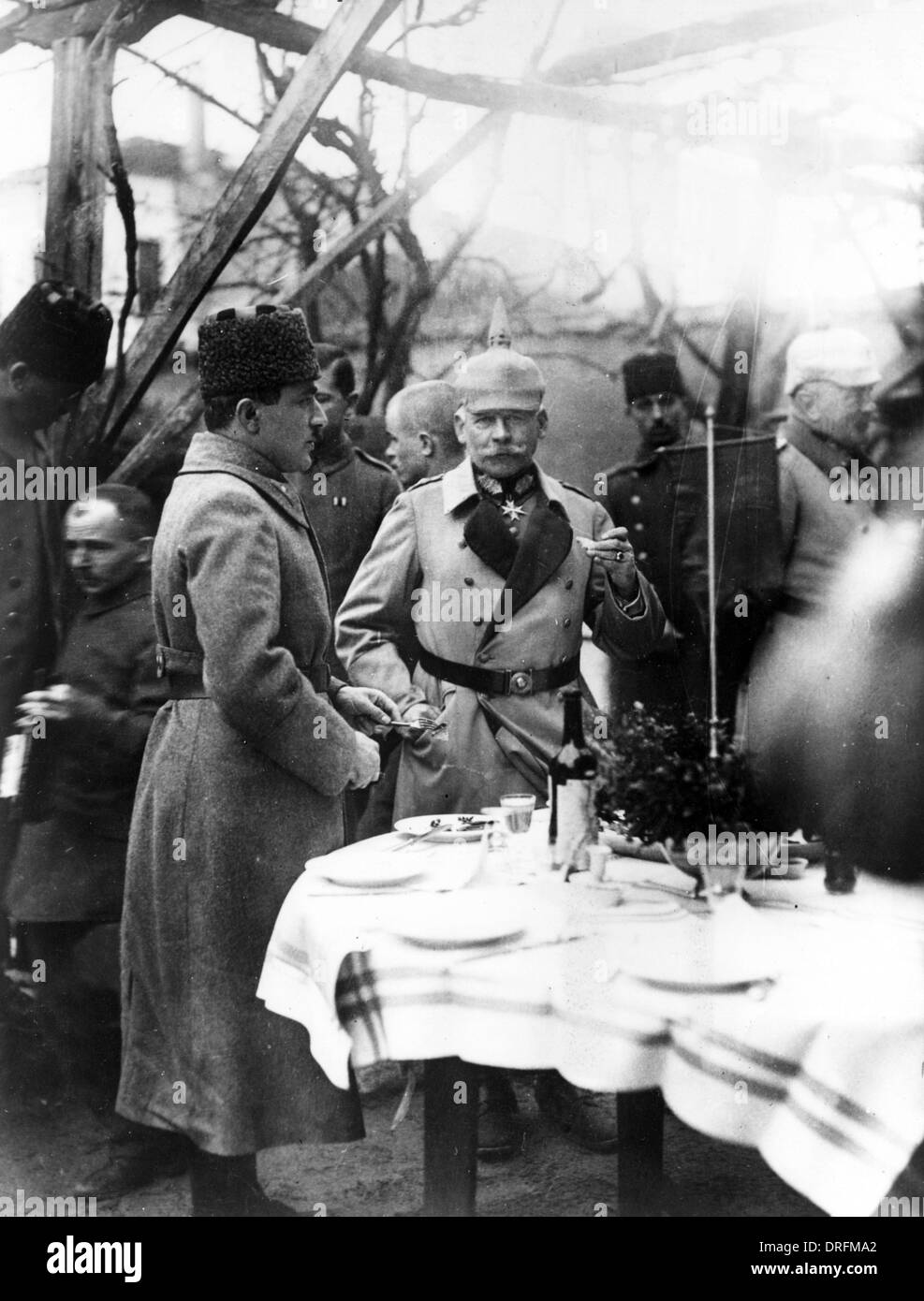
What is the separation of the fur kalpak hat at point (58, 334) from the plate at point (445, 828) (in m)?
1.68

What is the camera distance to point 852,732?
3850 mm

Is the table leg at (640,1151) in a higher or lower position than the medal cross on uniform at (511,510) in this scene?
lower

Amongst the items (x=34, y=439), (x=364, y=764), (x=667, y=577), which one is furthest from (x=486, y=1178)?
(x=34, y=439)

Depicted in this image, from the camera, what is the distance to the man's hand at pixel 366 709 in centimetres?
366

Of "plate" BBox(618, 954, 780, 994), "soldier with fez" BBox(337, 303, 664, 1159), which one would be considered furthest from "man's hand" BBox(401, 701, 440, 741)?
"plate" BBox(618, 954, 780, 994)

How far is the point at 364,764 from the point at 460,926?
0.81 metres

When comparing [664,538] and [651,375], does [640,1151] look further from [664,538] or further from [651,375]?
[651,375]

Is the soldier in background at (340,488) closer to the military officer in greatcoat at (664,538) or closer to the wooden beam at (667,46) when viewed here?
the military officer in greatcoat at (664,538)

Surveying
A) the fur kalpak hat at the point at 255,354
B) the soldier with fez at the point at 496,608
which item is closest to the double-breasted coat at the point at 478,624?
the soldier with fez at the point at 496,608

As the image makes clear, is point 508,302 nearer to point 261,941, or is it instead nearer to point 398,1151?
point 261,941

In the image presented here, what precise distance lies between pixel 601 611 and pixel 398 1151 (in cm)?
167

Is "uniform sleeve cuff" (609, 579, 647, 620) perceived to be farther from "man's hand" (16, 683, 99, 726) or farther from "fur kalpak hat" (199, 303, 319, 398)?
"man's hand" (16, 683, 99, 726)

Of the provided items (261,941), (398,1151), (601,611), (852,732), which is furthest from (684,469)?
(398,1151)

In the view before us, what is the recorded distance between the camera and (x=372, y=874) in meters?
3.05
